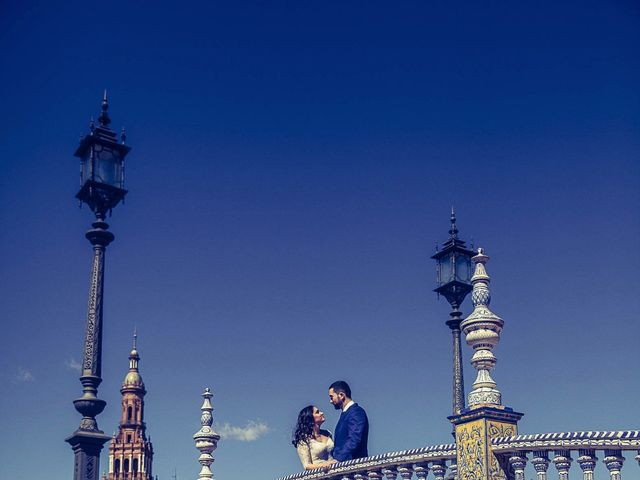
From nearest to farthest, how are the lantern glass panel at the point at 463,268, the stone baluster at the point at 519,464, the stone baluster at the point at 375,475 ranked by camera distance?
the stone baluster at the point at 519,464
the stone baluster at the point at 375,475
the lantern glass panel at the point at 463,268

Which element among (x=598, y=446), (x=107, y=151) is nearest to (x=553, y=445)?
(x=598, y=446)

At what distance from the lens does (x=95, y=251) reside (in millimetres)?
17219

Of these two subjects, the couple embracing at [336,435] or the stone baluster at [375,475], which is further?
the couple embracing at [336,435]

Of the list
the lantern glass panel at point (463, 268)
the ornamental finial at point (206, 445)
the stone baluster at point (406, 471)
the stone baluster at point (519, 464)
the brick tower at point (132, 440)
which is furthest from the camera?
the brick tower at point (132, 440)

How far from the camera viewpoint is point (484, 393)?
9094mm

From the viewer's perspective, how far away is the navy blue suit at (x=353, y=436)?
11.0 m

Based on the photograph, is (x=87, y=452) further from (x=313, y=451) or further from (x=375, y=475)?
(x=375, y=475)

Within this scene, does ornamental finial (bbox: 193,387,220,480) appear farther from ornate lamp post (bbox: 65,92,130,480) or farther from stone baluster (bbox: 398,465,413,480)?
stone baluster (bbox: 398,465,413,480)

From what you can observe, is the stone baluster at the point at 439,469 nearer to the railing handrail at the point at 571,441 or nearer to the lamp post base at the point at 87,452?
the railing handrail at the point at 571,441

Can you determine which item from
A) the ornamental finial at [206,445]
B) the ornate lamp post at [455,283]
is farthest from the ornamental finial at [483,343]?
the ornate lamp post at [455,283]

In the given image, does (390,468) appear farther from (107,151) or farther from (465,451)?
(107,151)

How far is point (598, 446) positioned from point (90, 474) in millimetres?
10132

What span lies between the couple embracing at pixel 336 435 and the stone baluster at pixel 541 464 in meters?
2.91

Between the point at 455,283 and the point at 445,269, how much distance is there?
17.7 inches
